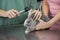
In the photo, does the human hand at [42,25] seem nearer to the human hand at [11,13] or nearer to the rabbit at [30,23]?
the rabbit at [30,23]

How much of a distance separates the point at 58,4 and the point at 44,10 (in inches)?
5.7

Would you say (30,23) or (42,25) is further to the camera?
(42,25)

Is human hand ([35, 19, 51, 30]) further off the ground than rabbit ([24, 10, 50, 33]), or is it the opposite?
rabbit ([24, 10, 50, 33])

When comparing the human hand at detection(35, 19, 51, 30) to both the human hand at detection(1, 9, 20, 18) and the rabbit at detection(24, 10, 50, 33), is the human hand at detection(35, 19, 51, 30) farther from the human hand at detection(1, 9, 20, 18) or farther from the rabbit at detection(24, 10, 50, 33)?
the human hand at detection(1, 9, 20, 18)

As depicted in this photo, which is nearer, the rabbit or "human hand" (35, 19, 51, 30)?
the rabbit

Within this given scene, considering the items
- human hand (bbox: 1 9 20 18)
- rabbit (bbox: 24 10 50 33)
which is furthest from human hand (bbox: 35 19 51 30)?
human hand (bbox: 1 9 20 18)

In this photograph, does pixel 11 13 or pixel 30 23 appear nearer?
pixel 30 23

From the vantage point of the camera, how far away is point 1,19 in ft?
5.08

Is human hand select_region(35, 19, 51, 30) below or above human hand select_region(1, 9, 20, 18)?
below

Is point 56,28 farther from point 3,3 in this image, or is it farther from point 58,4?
point 3,3

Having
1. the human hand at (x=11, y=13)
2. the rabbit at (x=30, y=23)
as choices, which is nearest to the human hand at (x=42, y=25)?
the rabbit at (x=30, y=23)

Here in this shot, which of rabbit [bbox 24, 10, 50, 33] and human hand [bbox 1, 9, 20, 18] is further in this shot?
human hand [bbox 1, 9, 20, 18]

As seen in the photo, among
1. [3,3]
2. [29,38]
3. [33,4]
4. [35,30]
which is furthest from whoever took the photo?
[33,4]

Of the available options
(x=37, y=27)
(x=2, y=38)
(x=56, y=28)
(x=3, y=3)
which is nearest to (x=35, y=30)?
(x=37, y=27)
